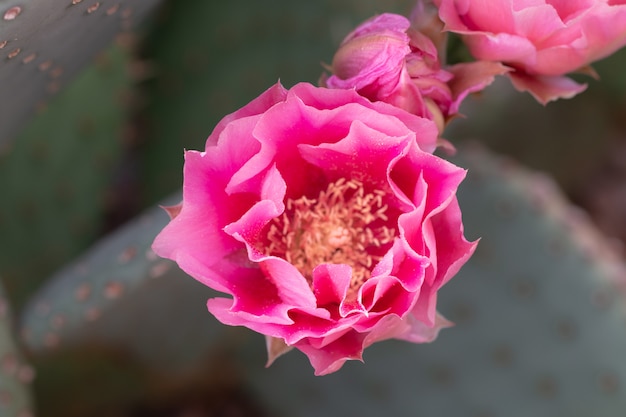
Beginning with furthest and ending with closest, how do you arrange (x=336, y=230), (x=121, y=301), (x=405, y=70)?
(x=121, y=301)
(x=336, y=230)
(x=405, y=70)

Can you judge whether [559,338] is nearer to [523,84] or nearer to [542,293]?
[542,293]

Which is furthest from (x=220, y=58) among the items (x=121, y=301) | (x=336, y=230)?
(x=336, y=230)

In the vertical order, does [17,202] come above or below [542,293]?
above

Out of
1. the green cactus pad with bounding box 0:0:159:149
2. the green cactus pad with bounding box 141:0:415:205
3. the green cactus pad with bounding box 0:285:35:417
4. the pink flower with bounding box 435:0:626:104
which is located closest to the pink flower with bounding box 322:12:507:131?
the pink flower with bounding box 435:0:626:104

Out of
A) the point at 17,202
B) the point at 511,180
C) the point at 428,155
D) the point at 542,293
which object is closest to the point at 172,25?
the point at 17,202

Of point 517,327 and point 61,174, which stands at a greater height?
point 61,174

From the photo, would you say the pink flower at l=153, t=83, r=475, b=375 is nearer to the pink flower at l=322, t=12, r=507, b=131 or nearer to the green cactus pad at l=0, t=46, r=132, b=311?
the pink flower at l=322, t=12, r=507, b=131

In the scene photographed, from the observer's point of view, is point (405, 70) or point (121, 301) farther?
point (121, 301)

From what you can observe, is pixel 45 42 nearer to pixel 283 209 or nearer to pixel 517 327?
pixel 283 209
